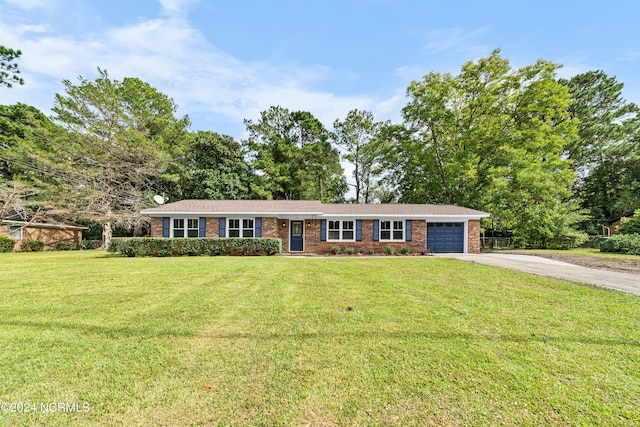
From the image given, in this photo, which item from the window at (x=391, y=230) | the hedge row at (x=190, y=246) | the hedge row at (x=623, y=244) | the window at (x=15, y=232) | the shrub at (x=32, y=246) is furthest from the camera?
the window at (x=15, y=232)

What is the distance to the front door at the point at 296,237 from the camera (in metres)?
17.1

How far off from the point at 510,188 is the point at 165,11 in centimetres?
2367

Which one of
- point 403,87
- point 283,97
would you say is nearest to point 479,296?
point 403,87

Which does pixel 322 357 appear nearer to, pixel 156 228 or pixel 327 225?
pixel 327 225

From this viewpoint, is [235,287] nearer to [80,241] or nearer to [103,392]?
[103,392]

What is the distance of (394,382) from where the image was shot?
2.57 m

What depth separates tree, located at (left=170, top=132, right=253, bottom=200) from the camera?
2608 cm

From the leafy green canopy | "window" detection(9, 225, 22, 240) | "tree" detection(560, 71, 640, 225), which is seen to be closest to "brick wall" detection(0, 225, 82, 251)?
"window" detection(9, 225, 22, 240)

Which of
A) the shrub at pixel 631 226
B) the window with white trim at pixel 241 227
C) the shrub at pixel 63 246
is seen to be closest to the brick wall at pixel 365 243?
the window with white trim at pixel 241 227

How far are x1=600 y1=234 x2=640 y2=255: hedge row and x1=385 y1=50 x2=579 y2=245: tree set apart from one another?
2606 mm

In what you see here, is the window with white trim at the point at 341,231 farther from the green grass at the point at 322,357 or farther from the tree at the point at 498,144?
the tree at the point at 498,144

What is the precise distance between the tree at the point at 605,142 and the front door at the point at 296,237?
27446 millimetres

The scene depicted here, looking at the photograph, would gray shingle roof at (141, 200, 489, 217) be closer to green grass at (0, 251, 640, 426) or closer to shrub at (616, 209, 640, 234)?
green grass at (0, 251, 640, 426)

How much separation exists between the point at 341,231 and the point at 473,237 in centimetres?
843
